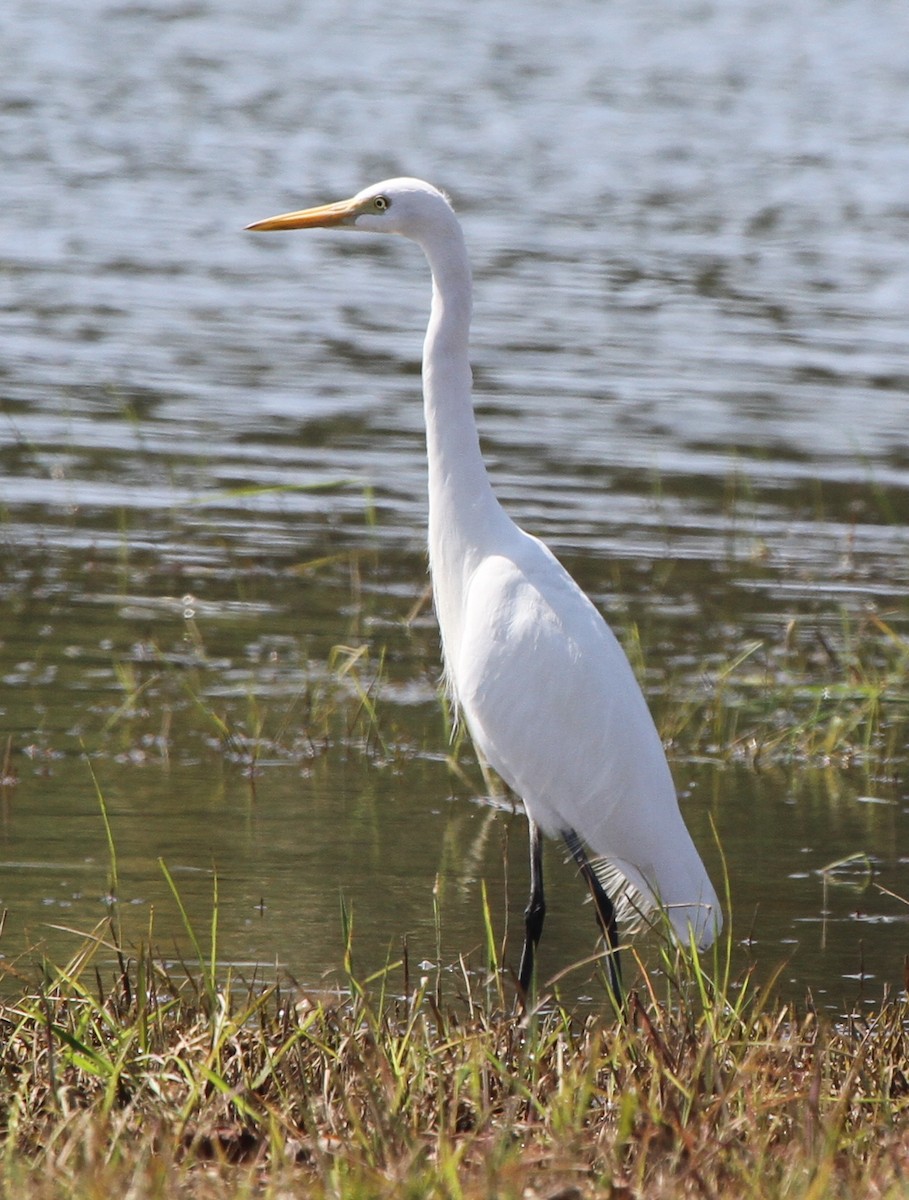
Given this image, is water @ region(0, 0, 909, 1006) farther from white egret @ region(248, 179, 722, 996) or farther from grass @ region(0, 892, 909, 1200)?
grass @ region(0, 892, 909, 1200)

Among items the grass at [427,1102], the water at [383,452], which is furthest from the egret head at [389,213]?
the grass at [427,1102]

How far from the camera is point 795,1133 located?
3.38 meters

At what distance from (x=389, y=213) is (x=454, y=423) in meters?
0.53

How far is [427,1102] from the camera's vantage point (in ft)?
11.5

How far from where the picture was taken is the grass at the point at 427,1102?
3.01m

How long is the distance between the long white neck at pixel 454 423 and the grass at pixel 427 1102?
4.27ft

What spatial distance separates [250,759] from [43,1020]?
8.68 ft

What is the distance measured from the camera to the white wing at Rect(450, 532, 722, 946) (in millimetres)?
4684

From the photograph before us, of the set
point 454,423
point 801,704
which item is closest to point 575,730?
point 454,423

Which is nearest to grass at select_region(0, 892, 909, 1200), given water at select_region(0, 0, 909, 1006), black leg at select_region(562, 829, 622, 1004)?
black leg at select_region(562, 829, 622, 1004)

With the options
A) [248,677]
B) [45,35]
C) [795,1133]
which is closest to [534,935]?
[795,1133]

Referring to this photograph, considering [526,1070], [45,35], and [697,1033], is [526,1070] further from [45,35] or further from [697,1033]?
[45,35]

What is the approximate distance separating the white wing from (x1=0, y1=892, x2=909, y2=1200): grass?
0.67 m

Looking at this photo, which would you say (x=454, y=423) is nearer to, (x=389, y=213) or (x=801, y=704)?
(x=389, y=213)
